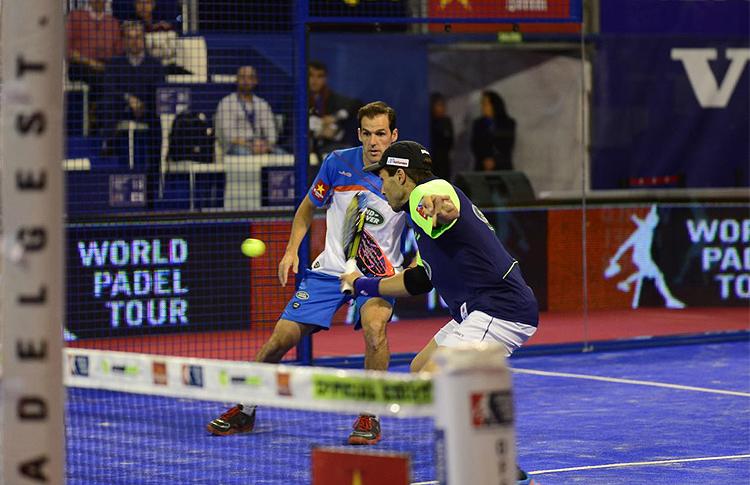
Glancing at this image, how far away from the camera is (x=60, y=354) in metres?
4.84

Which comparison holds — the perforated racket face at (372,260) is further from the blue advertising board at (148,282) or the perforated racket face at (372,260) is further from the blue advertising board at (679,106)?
the blue advertising board at (679,106)

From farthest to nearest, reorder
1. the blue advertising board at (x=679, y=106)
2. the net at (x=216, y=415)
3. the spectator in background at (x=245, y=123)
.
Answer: the blue advertising board at (x=679, y=106) → the spectator in background at (x=245, y=123) → the net at (x=216, y=415)

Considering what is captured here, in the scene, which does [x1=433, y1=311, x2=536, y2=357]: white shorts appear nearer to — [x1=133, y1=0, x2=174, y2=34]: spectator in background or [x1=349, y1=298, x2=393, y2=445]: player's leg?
[x1=349, y1=298, x2=393, y2=445]: player's leg

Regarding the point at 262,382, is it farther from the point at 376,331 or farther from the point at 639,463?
the point at 376,331

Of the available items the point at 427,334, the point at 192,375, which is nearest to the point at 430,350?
the point at 192,375

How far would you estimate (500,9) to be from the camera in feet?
45.3

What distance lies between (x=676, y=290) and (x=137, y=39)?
6.85 meters

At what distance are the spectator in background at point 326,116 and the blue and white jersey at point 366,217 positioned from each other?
229 inches

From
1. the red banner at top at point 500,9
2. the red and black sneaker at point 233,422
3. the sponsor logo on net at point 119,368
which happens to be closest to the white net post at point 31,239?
the sponsor logo on net at point 119,368

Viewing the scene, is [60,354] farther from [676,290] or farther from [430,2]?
[676,290]

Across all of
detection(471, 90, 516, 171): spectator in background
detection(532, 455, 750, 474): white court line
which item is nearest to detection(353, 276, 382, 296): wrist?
detection(532, 455, 750, 474): white court line

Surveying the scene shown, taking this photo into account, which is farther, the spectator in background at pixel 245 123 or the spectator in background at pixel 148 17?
the spectator in background at pixel 245 123

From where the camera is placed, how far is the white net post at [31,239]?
4.72m

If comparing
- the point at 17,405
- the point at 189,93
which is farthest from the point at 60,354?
the point at 189,93
